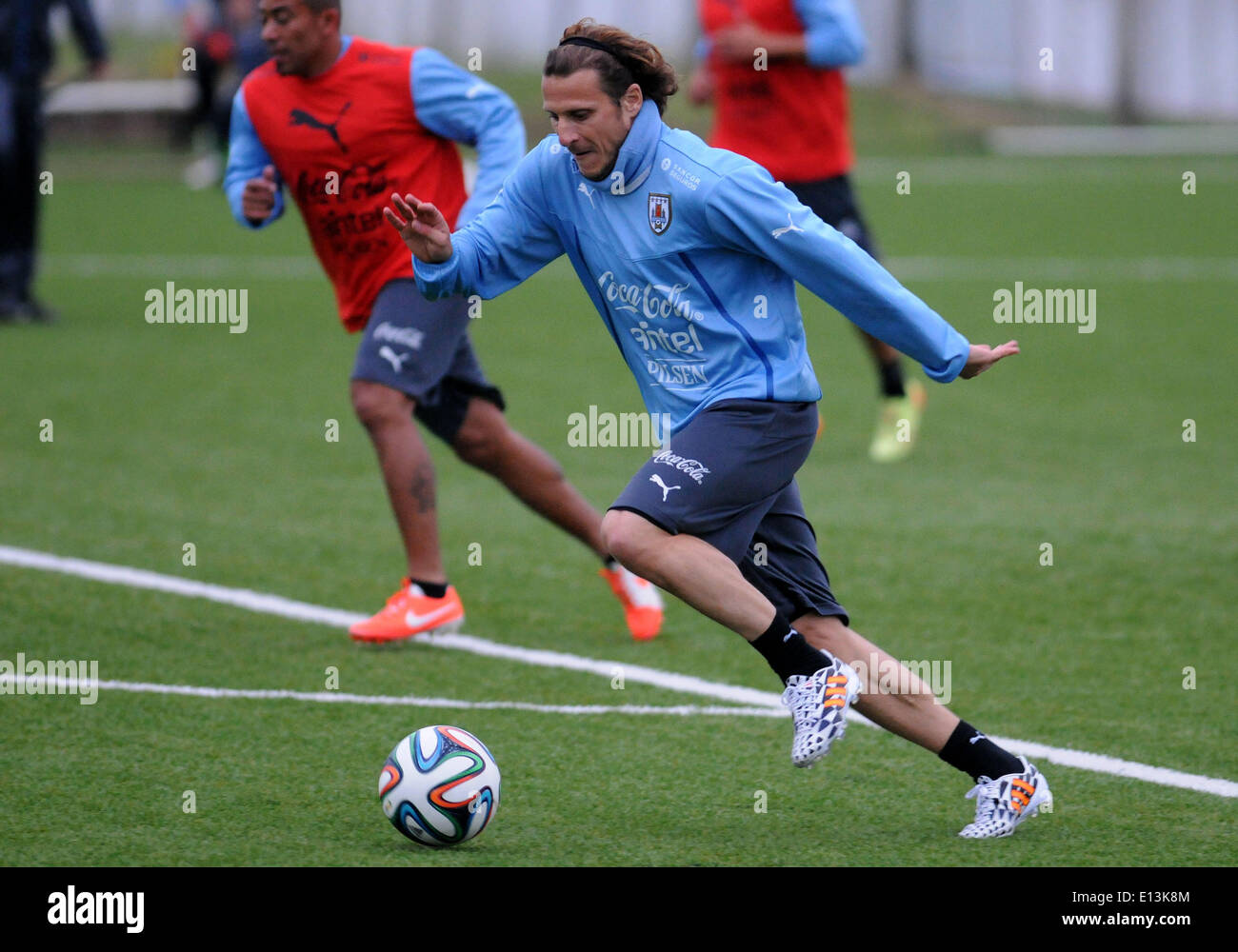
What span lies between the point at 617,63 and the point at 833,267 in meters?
0.75

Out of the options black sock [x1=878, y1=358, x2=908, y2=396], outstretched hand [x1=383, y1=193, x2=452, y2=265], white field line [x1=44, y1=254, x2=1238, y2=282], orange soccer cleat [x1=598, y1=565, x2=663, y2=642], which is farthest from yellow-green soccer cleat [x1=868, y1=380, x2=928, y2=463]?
white field line [x1=44, y1=254, x2=1238, y2=282]

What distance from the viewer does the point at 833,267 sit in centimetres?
430

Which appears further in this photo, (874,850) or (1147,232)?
(1147,232)

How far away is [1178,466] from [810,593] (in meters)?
5.17

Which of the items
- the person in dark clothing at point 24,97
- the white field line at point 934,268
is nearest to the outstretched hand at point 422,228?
the person in dark clothing at point 24,97

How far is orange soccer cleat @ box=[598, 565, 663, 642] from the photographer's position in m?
6.55

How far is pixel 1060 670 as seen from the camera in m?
6.06

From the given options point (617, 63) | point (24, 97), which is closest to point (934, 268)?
point (24, 97)

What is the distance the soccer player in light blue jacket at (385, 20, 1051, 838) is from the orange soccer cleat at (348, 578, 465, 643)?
1943 mm

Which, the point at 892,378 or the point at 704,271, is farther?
the point at 892,378

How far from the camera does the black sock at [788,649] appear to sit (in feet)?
14.3

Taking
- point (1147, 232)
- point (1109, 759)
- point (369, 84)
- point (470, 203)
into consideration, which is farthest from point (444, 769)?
point (1147, 232)

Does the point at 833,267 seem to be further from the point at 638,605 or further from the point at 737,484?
the point at 638,605

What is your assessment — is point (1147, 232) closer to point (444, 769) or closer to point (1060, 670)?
point (1060, 670)
